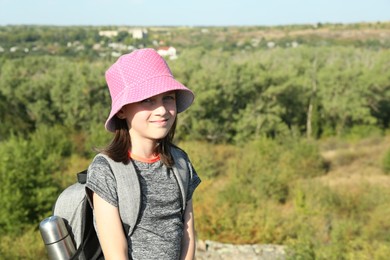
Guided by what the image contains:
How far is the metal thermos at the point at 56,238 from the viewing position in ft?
5.32

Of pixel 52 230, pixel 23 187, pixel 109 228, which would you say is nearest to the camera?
pixel 109 228

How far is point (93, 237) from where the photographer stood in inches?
65.2

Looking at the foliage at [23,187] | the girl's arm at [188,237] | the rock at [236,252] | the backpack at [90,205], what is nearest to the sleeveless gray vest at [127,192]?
the backpack at [90,205]

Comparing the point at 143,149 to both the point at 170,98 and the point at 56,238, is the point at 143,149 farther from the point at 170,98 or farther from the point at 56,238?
the point at 56,238

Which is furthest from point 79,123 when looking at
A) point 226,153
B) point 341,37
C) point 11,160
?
point 341,37

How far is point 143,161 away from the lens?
1.67 meters

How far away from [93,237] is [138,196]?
27 cm

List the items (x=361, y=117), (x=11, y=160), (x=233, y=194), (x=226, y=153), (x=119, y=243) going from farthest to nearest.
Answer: (x=361, y=117)
(x=226, y=153)
(x=233, y=194)
(x=11, y=160)
(x=119, y=243)

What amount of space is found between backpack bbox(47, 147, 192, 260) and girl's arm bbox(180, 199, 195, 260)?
2.7 inches

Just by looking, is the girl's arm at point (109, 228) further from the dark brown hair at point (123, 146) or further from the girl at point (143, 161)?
the dark brown hair at point (123, 146)

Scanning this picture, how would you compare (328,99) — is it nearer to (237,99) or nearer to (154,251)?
(237,99)

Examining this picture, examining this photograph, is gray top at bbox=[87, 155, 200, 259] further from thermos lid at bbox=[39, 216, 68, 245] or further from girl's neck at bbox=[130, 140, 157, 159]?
thermos lid at bbox=[39, 216, 68, 245]

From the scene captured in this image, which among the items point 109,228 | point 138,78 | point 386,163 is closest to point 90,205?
point 109,228

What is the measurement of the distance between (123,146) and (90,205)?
234 millimetres
